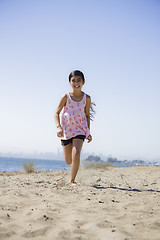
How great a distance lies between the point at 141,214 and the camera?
2.37 metres

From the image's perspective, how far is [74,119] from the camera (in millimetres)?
4188

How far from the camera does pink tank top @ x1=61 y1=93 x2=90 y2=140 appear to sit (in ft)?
13.6

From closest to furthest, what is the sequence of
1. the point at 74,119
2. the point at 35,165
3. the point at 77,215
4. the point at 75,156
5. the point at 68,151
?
the point at 77,215 < the point at 75,156 < the point at 74,119 < the point at 68,151 < the point at 35,165

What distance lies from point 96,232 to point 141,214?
68 cm

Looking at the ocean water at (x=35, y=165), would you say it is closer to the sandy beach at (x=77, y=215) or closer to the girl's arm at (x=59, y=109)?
the girl's arm at (x=59, y=109)

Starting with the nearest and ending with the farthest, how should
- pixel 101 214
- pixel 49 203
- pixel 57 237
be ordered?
pixel 57 237, pixel 101 214, pixel 49 203

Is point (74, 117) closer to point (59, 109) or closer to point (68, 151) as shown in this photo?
point (59, 109)

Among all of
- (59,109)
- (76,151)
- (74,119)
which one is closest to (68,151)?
(76,151)

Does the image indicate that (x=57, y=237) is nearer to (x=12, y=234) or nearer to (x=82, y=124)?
(x=12, y=234)

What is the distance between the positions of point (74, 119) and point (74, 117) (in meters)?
0.04

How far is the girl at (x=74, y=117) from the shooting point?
4145mm

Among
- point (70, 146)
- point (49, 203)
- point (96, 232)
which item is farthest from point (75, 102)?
point (96, 232)

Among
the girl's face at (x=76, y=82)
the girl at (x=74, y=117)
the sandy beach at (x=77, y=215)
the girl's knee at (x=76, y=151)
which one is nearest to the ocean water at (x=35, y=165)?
the girl at (x=74, y=117)

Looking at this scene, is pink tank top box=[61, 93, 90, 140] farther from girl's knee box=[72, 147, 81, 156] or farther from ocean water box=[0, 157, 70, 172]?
ocean water box=[0, 157, 70, 172]
